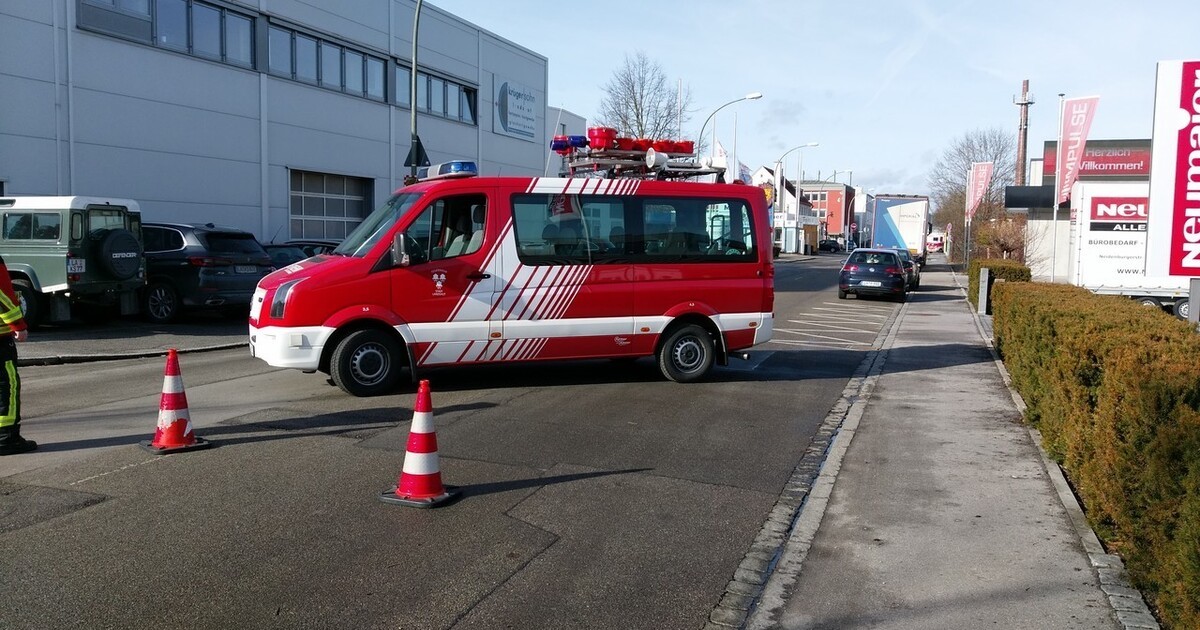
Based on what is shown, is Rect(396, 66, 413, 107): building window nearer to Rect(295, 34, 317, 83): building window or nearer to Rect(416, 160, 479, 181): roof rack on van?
Rect(295, 34, 317, 83): building window

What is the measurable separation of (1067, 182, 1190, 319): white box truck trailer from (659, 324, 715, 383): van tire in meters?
15.7

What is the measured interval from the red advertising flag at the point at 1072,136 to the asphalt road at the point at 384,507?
11.8 meters

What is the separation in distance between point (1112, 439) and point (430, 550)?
3782 mm

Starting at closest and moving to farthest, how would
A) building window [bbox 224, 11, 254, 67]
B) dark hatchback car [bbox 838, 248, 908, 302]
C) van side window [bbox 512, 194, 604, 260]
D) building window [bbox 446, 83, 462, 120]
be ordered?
van side window [bbox 512, 194, 604, 260] < building window [bbox 224, 11, 254, 67] < dark hatchback car [bbox 838, 248, 908, 302] < building window [bbox 446, 83, 462, 120]

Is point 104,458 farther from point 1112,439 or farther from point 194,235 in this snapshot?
point 194,235

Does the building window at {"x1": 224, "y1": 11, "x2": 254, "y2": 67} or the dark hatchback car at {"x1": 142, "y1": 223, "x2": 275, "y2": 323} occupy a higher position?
the building window at {"x1": 224, "y1": 11, "x2": 254, "y2": 67}

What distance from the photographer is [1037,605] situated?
4.59 metres

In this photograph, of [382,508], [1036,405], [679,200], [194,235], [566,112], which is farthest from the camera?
[566,112]

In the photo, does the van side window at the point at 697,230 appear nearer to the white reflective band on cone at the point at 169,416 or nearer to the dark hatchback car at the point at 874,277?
the white reflective band on cone at the point at 169,416

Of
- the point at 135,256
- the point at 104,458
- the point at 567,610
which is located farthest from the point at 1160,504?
the point at 135,256

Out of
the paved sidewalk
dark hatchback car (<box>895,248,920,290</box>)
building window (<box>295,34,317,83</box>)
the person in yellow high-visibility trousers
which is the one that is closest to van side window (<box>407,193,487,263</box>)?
A: the person in yellow high-visibility trousers

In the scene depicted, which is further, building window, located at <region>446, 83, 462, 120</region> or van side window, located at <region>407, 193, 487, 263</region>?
building window, located at <region>446, 83, 462, 120</region>

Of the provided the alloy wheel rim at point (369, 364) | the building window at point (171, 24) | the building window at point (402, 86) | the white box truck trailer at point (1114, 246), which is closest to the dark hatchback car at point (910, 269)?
the white box truck trailer at point (1114, 246)

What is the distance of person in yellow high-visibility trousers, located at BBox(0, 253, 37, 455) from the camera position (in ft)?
23.1
